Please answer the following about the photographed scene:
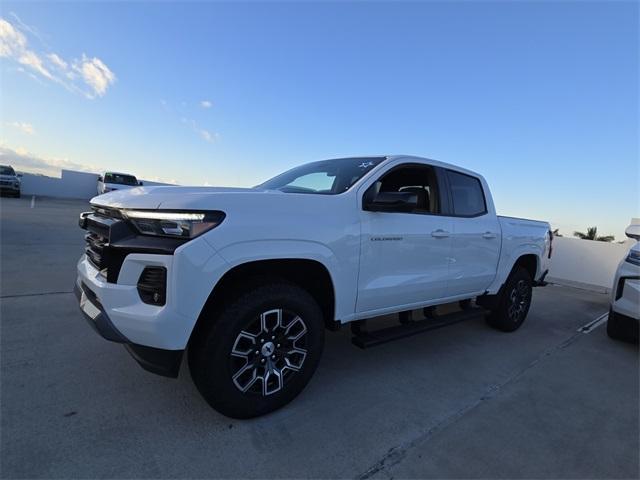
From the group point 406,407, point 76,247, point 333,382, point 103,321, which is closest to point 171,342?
point 103,321

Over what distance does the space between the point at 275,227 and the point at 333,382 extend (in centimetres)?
151

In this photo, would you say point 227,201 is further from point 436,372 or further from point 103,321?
point 436,372

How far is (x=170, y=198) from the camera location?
213cm

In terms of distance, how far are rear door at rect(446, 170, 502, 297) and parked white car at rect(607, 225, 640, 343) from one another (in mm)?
1632

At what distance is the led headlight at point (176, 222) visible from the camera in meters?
2.05

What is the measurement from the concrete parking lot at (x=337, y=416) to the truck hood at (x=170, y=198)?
4.47 feet

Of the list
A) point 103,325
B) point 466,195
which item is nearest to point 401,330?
point 466,195

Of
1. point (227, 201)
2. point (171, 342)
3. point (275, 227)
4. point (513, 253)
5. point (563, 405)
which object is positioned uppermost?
point (227, 201)

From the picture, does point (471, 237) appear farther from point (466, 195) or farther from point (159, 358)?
point (159, 358)

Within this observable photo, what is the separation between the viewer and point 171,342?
201cm

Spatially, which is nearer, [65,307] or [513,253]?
A: [65,307]

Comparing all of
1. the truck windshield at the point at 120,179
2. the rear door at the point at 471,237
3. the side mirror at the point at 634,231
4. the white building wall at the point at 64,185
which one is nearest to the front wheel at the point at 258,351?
the rear door at the point at 471,237

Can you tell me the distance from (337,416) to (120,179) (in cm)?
2332

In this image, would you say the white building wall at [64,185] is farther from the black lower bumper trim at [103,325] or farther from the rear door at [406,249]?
the black lower bumper trim at [103,325]
